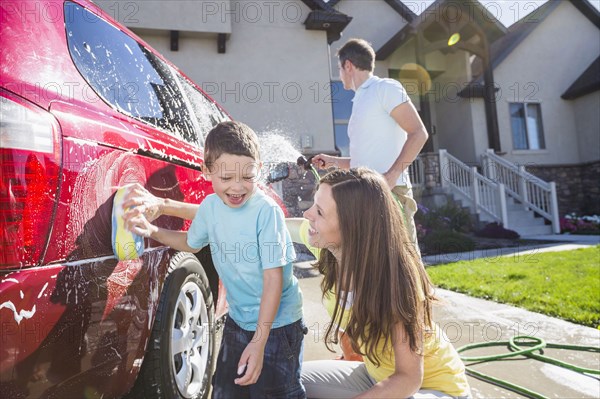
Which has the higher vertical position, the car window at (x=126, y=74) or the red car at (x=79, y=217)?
the car window at (x=126, y=74)

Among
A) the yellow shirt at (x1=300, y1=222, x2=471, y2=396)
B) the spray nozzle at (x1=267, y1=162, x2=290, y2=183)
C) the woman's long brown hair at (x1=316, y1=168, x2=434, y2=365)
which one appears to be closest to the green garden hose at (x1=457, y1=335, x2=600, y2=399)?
the yellow shirt at (x1=300, y1=222, x2=471, y2=396)

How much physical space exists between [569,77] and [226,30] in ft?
39.5

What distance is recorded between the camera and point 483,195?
11750mm

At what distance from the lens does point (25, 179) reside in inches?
46.4

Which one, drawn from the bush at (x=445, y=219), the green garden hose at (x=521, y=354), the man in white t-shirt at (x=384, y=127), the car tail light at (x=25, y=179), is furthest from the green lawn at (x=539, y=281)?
the car tail light at (x=25, y=179)

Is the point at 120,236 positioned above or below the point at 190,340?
above

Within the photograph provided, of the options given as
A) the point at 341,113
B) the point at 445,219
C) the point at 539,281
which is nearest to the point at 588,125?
the point at 445,219

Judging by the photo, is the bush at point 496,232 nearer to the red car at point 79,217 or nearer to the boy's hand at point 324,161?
the boy's hand at point 324,161

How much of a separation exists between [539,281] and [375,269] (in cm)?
436

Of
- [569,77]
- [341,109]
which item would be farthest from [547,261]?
[569,77]

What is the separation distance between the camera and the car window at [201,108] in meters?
2.74

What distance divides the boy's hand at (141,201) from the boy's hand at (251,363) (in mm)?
621

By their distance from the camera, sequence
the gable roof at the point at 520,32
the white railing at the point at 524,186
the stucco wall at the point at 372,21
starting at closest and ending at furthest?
the white railing at the point at 524,186
the gable roof at the point at 520,32
the stucco wall at the point at 372,21

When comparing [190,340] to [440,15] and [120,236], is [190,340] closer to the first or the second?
Result: [120,236]
